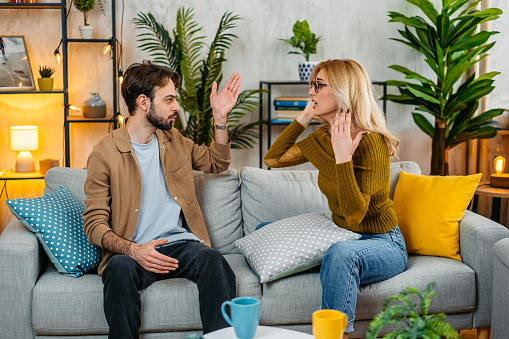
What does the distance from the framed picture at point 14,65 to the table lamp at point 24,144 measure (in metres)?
0.27

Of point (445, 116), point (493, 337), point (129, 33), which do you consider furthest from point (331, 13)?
point (493, 337)

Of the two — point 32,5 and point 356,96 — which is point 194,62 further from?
point 356,96

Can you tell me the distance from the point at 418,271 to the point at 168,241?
3.28ft

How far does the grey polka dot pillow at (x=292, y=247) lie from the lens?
85.5 inches

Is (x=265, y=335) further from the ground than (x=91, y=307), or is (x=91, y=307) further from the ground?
(x=265, y=335)

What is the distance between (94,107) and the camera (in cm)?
368

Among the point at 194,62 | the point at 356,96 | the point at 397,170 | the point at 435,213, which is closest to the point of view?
the point at 356,96

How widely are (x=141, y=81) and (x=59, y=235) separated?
27.2 inches

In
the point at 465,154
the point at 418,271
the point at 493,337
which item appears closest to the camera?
the point at 493,337

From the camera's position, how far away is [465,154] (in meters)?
4.17

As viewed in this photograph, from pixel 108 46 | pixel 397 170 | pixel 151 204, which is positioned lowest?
pixel 151 204

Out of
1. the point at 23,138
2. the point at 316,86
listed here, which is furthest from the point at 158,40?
the point at 316,86

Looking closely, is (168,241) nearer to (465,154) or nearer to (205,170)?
(205,170)

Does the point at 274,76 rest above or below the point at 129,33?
below
